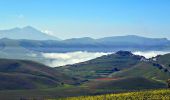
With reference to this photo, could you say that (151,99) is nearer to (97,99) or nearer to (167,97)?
(167,97)

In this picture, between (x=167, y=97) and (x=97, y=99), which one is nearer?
(x=167, y=97)

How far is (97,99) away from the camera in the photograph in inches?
7407

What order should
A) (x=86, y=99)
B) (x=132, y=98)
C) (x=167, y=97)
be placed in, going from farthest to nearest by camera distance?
1. (x=86, y=99)
2. (x=132, y=98)
3. (x=167, y=97)

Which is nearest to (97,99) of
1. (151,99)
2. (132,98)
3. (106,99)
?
(106,99)

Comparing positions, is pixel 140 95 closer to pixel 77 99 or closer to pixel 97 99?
pixel 97 99

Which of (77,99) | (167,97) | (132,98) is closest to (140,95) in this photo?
(132,98)

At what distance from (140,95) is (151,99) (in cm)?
1412

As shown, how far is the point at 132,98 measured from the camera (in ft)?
582

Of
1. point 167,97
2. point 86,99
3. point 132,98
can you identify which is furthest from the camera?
point 86,99

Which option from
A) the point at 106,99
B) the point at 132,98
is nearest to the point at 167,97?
the point at 132,98

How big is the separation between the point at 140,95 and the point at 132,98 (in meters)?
5.27

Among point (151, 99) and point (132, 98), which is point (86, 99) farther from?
point (151, 99)

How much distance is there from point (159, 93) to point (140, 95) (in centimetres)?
863

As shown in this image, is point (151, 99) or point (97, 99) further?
point (97, 99)
